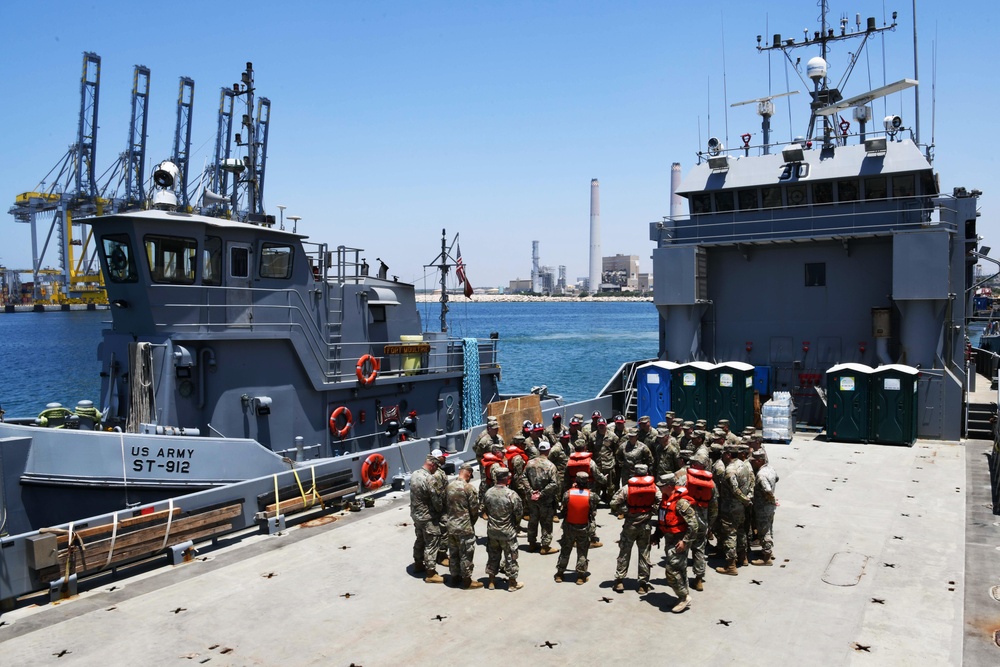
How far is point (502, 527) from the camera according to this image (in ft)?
30.9

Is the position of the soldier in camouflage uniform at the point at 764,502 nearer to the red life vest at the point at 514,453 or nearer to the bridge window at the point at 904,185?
the red life vest at the point at 514,453

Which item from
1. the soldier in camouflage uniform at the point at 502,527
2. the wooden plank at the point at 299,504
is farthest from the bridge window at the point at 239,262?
the soldier in camouflage uniform at the point at 502,527

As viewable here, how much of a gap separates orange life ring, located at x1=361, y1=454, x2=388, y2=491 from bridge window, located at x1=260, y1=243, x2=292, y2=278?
3951 millimetres

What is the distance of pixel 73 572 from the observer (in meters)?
9.21

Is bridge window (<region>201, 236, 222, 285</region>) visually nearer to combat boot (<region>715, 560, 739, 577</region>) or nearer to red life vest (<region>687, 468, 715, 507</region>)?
red life vest (<region>687, 468, 715, 507</region>)

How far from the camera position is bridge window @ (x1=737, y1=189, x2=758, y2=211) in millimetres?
22406

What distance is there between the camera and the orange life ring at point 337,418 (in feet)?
50.3

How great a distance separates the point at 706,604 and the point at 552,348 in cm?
7508

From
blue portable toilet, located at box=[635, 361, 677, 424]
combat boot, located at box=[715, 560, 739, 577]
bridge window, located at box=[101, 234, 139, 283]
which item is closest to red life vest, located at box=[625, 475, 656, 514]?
combat boot, located at box=[715, 560, 739, 577]

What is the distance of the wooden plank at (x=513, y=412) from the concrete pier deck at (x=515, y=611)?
6054 millimetres

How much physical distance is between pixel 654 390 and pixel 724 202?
20.8 ft

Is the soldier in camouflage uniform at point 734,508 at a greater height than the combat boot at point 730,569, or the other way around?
the soldier in camouflage uniform at point 734,508

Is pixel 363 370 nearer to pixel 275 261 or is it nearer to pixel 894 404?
pixel 275 261

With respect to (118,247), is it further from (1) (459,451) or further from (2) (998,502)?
(2) (998,502)
